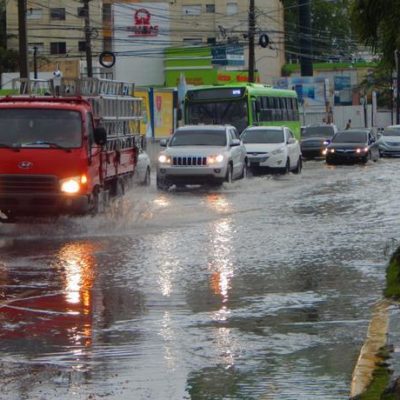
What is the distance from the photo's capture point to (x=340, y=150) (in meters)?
44.6

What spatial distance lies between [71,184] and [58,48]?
7792 centimetres

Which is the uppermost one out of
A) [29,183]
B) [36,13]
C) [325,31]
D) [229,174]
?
[36,13]

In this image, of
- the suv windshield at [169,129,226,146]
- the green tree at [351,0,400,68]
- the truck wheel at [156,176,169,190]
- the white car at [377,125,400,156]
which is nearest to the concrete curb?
the green tree at [351,0,400,68]

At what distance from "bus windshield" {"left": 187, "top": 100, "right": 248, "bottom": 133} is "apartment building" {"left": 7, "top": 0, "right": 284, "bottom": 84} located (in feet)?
142

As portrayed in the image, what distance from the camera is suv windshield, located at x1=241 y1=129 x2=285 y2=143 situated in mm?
35812

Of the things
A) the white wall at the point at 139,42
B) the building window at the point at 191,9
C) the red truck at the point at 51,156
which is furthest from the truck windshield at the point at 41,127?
the building window at the point at 191,9

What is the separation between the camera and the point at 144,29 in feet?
286

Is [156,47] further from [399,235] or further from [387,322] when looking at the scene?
[387,322]

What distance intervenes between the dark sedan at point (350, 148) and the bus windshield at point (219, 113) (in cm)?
671

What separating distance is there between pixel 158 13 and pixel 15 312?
79810mm

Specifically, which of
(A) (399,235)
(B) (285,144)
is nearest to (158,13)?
(B) (285,144)

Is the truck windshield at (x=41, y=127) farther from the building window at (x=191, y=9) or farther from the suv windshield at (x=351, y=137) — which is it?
the building window at (x=191, y=9)

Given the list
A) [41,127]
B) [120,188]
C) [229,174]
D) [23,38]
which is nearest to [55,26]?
[23,38]

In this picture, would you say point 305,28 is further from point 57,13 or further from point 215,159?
point 215,159
